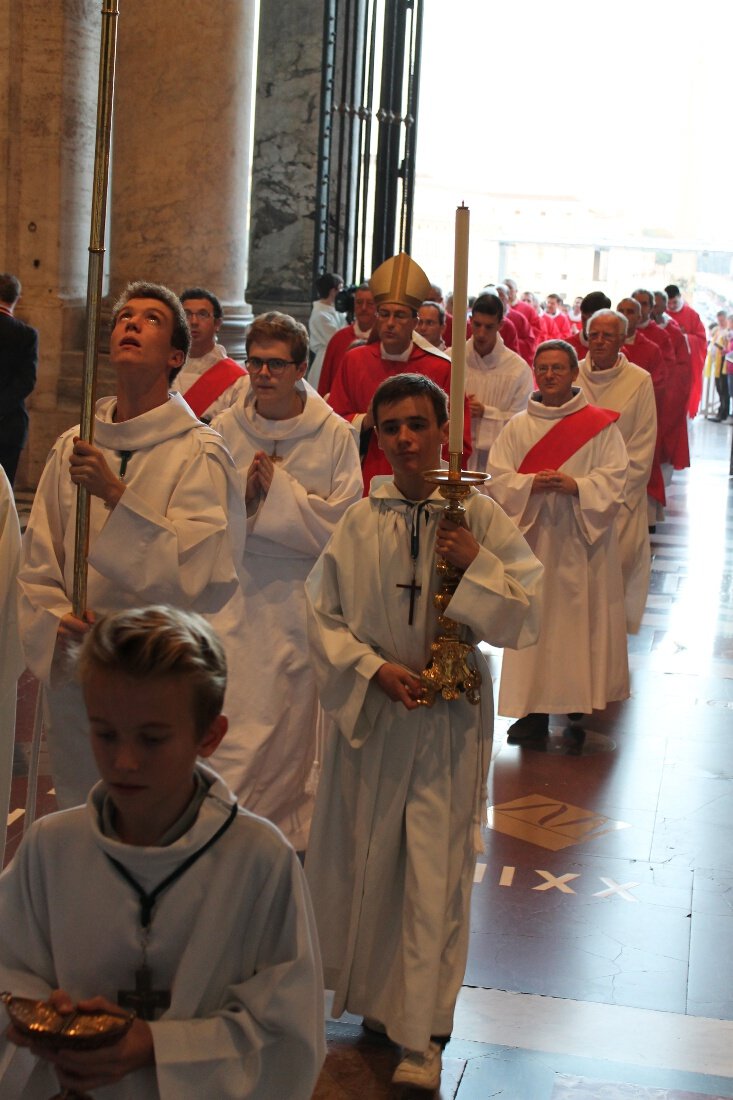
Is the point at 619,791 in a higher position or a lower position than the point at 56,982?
lower

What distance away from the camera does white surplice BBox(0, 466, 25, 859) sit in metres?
4.13

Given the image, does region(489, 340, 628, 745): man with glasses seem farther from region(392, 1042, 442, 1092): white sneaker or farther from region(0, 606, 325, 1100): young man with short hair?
region(0, 606, 325, 1100): young man with short hair

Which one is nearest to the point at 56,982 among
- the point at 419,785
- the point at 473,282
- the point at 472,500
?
the point at 419,785

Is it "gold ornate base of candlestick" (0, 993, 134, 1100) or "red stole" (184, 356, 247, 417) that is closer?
"gold ornate base of candlestick" (0, 993, 134, 1100)

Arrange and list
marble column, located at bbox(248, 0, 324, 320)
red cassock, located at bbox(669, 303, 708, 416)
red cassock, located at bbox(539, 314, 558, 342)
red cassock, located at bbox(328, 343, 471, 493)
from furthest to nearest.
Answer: red cassock, located at bbox(539, 314, 558, 342) < red cassock, located at bbox(669, 303, 708, 416) < marble column, located at bbox(248, 0, 324, 320) < red cassock, located at bbox(328, 343, 471, 493)

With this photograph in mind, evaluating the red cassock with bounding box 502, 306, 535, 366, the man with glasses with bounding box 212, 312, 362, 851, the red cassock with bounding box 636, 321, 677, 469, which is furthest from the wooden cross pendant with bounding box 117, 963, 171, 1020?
the red cassock with bounding box 502, 306, 535, 366

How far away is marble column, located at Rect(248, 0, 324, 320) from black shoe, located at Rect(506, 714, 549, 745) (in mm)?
7067

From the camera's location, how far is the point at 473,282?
3419cm

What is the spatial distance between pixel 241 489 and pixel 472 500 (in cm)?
70

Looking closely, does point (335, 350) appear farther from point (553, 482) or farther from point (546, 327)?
point (546, 327)

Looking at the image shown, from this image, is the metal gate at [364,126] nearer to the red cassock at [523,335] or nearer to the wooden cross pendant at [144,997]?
the red cassock at [523,335]

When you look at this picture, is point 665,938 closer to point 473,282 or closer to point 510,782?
point 510,782

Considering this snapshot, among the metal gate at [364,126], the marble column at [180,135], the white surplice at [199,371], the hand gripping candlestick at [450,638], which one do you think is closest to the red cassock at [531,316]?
the metal gate at [364,126]

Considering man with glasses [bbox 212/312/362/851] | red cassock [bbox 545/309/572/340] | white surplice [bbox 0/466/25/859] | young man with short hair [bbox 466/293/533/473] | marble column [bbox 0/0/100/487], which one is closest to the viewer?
white surplice [bbox 0/466/25/859]
